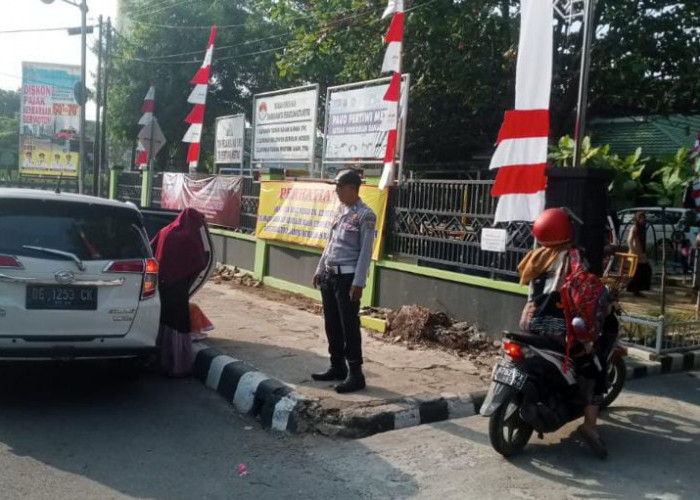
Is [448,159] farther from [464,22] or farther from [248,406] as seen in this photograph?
[248,406]

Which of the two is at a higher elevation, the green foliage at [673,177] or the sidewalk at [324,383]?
the green foliage at [673,177]

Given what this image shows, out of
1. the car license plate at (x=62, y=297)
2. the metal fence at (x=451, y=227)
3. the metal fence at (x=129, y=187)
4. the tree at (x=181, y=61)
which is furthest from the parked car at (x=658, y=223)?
the tree at (x=181, y=61)

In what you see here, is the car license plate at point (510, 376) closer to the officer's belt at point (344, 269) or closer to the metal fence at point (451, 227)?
the officer's belt at point (344, 269)

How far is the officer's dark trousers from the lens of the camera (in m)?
5.43

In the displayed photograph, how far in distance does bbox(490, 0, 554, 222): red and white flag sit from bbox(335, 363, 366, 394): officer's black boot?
211 centimetres

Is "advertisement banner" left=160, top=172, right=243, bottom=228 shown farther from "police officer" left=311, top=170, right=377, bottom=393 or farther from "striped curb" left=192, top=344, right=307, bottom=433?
"police officer" left=311, top=170, right=377, bottom=393

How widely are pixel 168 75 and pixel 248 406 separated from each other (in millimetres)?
22527

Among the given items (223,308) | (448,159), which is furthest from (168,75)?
(223,308)

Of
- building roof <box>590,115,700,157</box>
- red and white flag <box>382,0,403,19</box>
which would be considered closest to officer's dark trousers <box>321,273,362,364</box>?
red and white flag <box>382,0,403,19</box>

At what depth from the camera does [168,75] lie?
84.7 feet

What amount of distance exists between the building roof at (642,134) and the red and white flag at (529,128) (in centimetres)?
1228

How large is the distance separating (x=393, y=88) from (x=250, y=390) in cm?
459

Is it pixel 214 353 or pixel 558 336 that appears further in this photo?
pixel 214 353

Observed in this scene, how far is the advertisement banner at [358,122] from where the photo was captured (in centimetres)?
902
